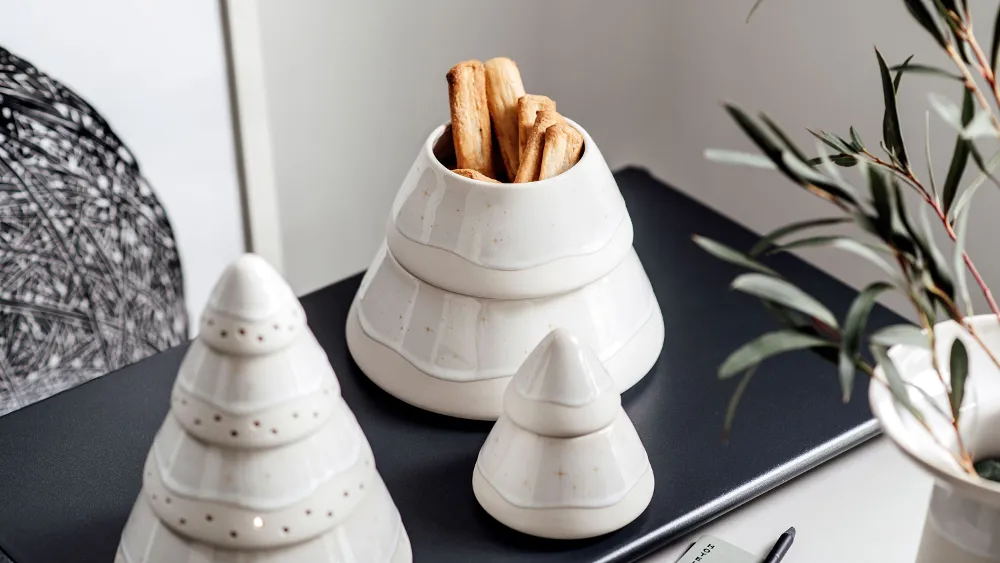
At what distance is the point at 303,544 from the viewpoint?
1.73ft

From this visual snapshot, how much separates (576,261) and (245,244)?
519 millimetres

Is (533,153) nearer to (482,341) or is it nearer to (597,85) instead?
(482,341)

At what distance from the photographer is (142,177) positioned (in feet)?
3.08

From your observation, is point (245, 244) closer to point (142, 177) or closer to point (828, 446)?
point (142, 177)

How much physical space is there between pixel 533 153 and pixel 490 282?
0.27 feet

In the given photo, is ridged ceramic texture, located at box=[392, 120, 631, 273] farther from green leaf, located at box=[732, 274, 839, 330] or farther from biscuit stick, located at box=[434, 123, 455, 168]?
green leaf, located at box=[732, 274, 839, 330]

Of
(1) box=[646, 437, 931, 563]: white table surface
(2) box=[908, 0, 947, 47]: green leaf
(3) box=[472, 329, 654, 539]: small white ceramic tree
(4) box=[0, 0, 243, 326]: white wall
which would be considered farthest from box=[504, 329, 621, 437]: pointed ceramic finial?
(4) box=[0, 0, 243, 326]: white wall

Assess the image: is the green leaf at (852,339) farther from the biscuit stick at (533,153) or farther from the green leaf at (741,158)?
the biscuit stick at (533,153)

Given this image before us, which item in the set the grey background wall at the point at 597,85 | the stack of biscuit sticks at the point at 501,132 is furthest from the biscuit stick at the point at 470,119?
the grey background wall at the point at 597,85

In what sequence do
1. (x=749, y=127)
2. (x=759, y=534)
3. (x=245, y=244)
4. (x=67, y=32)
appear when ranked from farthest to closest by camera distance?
(x=245, y=244)
(x=67, y=32)
(x=759, y=534)
(x=749, y=127)

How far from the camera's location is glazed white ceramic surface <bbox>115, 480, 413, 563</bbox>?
52 centimetres

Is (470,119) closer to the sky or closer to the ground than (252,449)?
closer to the sky

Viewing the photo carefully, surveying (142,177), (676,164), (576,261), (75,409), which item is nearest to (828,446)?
(576,261)

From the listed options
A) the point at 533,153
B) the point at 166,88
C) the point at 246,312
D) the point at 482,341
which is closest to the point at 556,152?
the point at 533,153
